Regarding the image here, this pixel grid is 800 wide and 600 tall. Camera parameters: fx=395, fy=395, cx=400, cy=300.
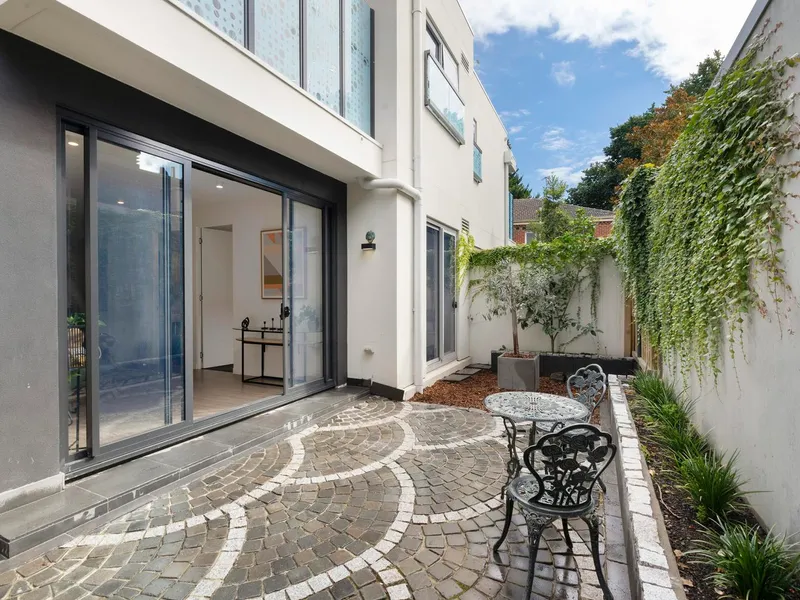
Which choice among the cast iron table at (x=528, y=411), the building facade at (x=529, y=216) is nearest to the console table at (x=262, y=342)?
the cast iron table at (x=528, y=411)

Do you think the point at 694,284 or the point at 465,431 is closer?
the point at 694,284

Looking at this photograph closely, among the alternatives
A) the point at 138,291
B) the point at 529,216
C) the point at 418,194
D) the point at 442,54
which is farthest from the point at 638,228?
the point at 529,216

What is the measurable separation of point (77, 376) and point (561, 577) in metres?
3.55

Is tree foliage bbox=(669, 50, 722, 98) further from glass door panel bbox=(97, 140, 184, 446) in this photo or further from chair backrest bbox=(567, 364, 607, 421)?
glass door panel bbox=(97, 140, 184, 446)

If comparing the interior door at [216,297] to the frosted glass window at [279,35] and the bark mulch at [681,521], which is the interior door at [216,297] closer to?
the frosted glass window at [279,35]

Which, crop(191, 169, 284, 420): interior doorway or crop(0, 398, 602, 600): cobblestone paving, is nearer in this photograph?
crop(0, 398, 602, 600): cobblestone paving

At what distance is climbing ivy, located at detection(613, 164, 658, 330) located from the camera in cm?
500

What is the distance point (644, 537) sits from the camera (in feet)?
6.20

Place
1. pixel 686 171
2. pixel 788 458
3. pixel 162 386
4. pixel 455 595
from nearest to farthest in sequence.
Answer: pixel 788 458 < pixel 455 595 < pixel 686 171 < pixel 162 386

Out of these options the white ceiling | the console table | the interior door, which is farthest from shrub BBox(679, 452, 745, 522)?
the interior door

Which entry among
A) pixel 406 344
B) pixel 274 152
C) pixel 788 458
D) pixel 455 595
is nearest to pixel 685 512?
pixel 788 458

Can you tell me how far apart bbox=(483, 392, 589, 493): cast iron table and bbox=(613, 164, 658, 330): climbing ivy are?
2.64 m

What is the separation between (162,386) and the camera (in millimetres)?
3590

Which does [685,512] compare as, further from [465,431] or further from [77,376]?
[77,376]
